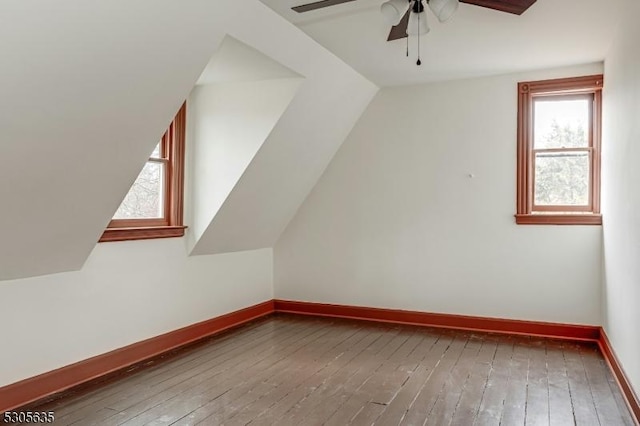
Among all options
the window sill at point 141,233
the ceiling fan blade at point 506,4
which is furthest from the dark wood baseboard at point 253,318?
the ceiling fan blade at point 506,4

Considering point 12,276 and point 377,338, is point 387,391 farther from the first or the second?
point 12,276

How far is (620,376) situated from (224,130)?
3.50m

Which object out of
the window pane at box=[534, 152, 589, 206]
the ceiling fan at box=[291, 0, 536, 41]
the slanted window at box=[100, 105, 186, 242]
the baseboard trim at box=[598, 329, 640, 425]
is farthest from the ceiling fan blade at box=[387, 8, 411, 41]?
the baseboard trim at box=[598, 329, 640, 425]

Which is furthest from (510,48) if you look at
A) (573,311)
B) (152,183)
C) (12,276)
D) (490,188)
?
(12,276)

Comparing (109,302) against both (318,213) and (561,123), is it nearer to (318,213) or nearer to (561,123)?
(318,213)

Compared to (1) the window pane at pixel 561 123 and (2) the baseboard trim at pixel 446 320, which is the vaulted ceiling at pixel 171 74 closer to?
(1) the window pane at pixel 561 123

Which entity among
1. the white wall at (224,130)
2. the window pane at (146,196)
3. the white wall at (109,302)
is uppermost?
the white wall at (224,130)

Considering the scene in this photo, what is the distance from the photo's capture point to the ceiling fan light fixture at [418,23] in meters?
2.76

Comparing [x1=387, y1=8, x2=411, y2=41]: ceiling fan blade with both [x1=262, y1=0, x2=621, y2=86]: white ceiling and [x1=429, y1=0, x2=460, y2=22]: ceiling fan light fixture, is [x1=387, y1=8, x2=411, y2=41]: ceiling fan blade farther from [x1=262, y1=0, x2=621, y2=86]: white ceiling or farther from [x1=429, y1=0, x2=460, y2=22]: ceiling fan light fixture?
[x1=429, y1=0, x2=460, y2=22]: ceiling fan light fixture

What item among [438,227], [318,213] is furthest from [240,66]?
[438,227]

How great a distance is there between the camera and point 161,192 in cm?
420

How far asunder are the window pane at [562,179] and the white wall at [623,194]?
0.30 meters

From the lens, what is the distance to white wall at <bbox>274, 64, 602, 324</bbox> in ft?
14.5

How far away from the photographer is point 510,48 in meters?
3.85
